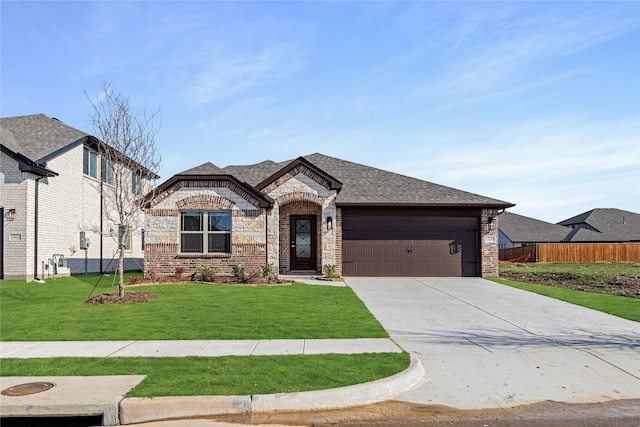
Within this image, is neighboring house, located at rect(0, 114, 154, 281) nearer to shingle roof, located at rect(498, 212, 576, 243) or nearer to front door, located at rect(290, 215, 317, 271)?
front door, located at rect(290, 215, 317, 271)

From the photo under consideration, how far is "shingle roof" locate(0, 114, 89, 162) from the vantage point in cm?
1873

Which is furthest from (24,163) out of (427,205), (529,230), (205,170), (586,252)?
(529,230)

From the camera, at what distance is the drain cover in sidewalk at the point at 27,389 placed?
18.6ft

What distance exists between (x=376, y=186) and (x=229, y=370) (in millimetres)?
16768

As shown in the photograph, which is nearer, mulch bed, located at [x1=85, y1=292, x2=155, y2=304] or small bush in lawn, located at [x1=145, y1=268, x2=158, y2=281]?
mulch bed, located at [x1=85, y1=292, x2=155, y2=304]

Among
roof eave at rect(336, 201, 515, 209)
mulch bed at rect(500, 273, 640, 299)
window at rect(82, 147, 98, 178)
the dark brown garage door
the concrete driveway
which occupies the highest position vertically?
window at rect(82, 147, 98, 178)

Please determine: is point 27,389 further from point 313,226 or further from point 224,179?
point 313,226

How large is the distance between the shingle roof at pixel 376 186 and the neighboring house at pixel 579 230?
35632mm

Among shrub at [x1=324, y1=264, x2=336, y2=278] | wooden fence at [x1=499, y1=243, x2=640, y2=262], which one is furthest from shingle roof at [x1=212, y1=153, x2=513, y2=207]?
wooden fence at [x1=499, y1=243, x2=640, y2=262]

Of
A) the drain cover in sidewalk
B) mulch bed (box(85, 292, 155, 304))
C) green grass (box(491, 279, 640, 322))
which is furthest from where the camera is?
mulch bed (box(85, 292, 155, 304))

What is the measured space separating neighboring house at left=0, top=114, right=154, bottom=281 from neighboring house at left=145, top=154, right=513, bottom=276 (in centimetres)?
266

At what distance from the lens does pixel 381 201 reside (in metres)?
20.3

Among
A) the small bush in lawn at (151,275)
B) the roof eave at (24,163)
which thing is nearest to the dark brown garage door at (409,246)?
the small bush in lawn at (151,275)

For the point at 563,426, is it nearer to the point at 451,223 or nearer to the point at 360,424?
the point at 360,424
